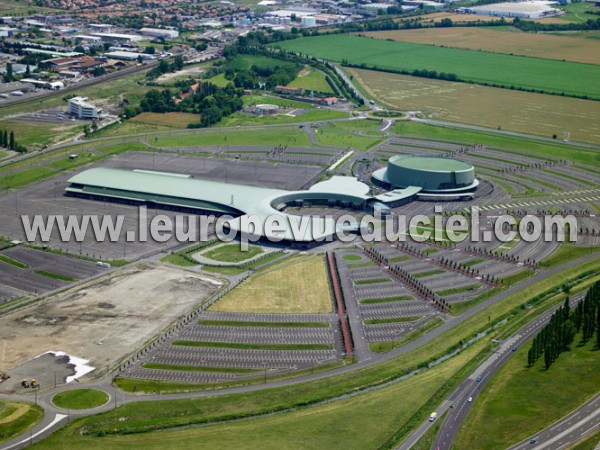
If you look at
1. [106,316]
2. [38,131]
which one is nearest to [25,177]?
[38,131]

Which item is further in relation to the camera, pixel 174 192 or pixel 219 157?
pixel 219 157

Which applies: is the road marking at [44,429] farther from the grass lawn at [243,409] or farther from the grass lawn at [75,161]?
the grass lawn at [75,161]

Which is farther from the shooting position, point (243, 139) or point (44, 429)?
point (243, 139)

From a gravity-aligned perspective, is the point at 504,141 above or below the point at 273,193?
above

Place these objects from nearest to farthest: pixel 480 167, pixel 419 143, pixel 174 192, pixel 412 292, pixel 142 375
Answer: pixel 142 375 → pixel 412 292 → pixel 174 192 → pixel 480 167 → pixel 419 143

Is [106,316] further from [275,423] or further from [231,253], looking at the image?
[275,423]

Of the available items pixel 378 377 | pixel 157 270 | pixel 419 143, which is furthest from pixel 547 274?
pixel 419 143

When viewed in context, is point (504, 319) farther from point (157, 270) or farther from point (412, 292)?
point (157, 270)

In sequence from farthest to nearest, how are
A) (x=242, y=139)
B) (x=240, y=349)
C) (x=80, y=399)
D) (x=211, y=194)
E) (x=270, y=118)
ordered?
1. (x=270, y=118)
2. (x=242, y=139)
3. (x=211, y=194)
4. (x=240, y=349)
5. (x=80, y=399)
